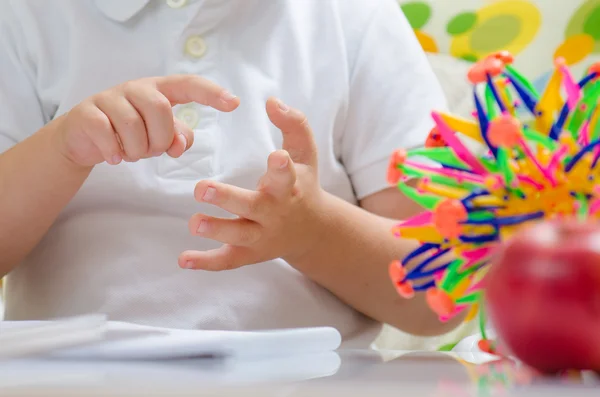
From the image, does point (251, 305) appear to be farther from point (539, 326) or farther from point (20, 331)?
point (539, 326)

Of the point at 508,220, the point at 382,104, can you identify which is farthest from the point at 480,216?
the point at 382,104

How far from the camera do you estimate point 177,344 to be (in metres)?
0.34

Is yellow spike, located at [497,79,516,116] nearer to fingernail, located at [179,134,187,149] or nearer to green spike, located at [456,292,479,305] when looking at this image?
green spike, located at [456,292,479,305]

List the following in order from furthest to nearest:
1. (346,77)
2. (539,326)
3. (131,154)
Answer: (346,77) → (131,154) → (539,326)

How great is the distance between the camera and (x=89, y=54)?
713mm

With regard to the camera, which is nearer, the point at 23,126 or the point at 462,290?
the point at 462,290

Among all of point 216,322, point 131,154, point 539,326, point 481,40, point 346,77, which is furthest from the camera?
point 481,40

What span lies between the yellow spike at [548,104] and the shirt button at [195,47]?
18.0 inches

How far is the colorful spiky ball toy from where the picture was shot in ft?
0.95

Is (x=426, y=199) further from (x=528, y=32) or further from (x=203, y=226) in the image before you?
(x=528, y=32)

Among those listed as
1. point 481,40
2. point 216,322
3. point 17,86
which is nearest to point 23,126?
point 17,86

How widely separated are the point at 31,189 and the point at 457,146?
0.44 m

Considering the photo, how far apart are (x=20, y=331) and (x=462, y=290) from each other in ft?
0.74

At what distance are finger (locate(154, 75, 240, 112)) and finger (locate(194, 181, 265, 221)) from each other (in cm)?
6
